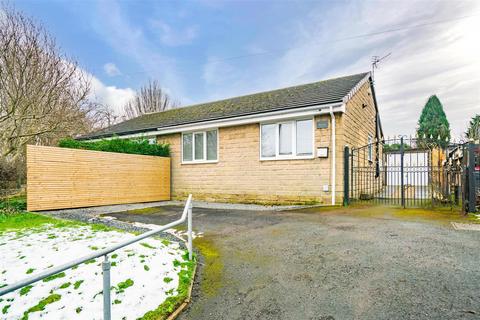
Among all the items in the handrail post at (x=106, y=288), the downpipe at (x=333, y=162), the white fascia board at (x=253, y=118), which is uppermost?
the white fascia board at (x=253, y=118)

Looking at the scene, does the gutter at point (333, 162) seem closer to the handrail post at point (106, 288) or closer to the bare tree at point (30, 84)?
the handrail post at point (106, 288)

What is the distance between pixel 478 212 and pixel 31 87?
1723cm

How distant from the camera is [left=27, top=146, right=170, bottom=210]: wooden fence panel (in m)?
8.80

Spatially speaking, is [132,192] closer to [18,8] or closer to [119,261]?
[119,261]

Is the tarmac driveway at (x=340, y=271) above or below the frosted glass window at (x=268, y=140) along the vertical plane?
below

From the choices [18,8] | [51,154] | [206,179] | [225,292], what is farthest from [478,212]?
[18,8]

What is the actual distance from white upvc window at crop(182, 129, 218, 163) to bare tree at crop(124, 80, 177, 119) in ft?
69.4

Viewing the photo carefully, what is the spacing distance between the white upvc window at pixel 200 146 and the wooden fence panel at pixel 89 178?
127 cm

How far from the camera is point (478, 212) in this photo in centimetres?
718

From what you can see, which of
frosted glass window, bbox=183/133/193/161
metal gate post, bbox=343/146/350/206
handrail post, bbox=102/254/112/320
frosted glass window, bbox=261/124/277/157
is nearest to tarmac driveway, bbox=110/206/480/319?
handrail post, bbox=102/254/112/320

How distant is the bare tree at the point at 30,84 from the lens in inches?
427

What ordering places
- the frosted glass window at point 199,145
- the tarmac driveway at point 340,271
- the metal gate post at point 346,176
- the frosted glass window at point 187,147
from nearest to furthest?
the tarmac driveway at point 340,271
the metal gate post at point 346,176
the frosted glass window at point 199,145
the frosted glass window at point 187,147

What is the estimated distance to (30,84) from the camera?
37.5 ft

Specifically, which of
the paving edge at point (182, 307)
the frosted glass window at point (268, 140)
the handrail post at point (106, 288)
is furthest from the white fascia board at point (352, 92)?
the handrail post at point (106, 288)
